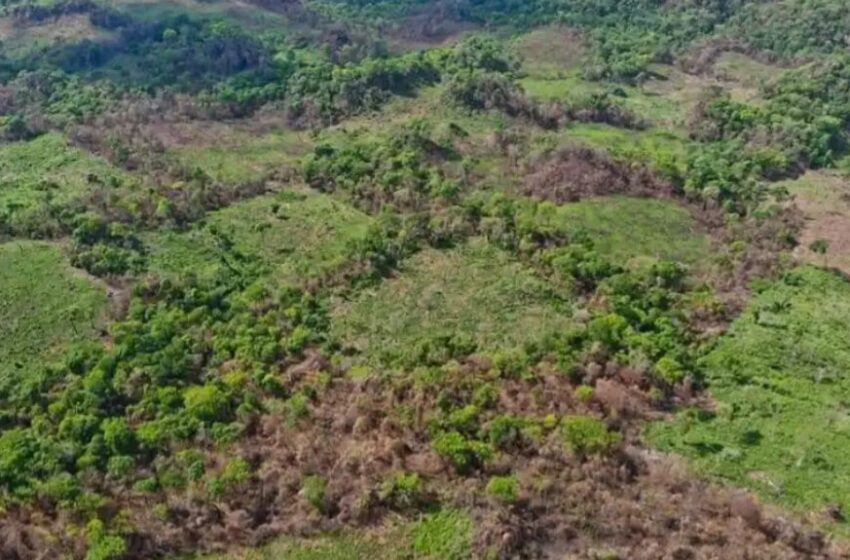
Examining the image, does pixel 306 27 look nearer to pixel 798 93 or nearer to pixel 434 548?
pixel 798 93

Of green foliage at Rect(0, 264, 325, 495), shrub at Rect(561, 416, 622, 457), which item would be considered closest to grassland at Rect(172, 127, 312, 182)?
green foliage at Rect(0, 264, 325, 495)

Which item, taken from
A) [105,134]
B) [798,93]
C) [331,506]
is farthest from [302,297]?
[798,93]

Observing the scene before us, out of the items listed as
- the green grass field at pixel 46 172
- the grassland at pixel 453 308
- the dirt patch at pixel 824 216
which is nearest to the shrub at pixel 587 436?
the grassland at pixel 453 308

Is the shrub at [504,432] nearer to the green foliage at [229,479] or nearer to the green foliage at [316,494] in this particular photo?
the green foliage at [316,494]

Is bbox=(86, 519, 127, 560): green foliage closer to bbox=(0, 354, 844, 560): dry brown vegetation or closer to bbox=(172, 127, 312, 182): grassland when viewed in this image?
bbox=(0, 354, 844, 560): dry brown vegetation

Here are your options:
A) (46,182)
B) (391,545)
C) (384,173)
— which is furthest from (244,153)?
(391,545)

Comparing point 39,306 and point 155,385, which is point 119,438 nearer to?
point 155,385
